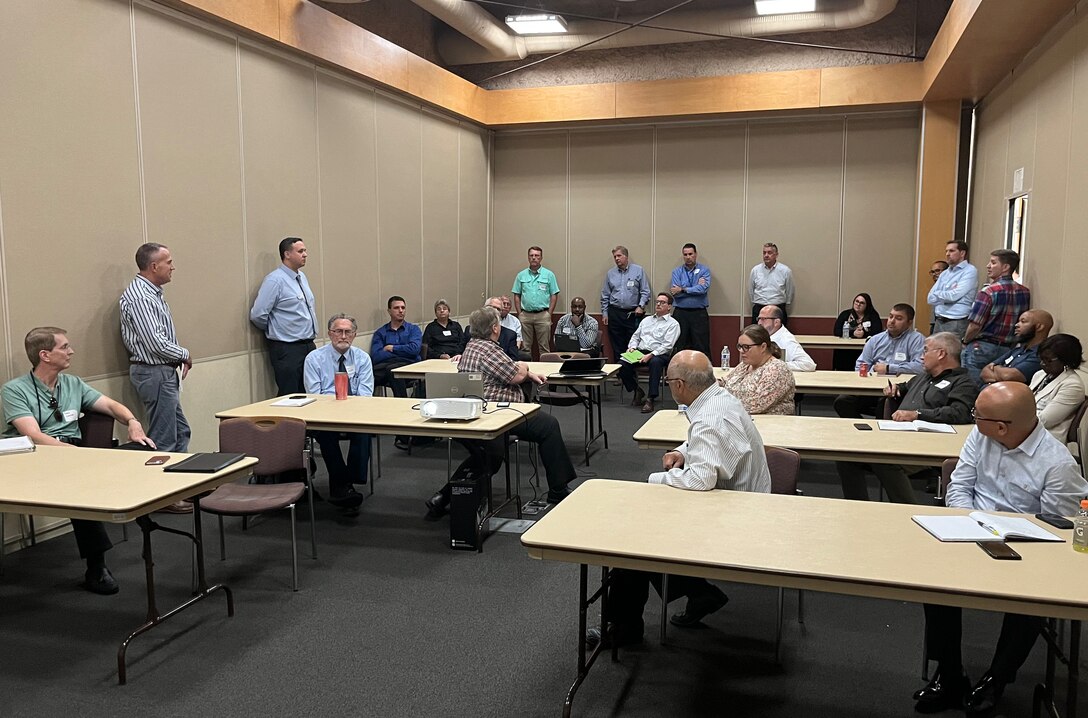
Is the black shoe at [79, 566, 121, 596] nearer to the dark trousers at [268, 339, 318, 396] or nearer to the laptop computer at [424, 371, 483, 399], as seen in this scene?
the laptop computer at [424, 371, 483, 399]

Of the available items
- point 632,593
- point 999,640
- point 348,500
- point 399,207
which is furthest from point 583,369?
point 999,640

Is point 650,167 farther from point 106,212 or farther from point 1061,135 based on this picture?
point 106,212

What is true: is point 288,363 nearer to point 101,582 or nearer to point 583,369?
point 583,369

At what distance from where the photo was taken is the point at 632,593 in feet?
10.2

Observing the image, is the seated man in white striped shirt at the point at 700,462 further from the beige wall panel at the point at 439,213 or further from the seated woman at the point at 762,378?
the beige wall panel at the point at 439,213

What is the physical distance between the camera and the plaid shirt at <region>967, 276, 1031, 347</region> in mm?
5996

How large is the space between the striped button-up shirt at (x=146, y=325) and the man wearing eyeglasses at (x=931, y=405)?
4.23m

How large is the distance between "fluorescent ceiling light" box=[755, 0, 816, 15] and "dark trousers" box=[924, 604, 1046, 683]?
23.5ft

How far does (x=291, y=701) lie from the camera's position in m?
2.77

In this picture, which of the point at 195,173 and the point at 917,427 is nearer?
the point at 917,427

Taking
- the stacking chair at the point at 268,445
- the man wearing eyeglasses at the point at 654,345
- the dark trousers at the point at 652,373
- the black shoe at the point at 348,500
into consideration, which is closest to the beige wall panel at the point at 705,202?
the man wearing eyeglasses at the point at 654,345

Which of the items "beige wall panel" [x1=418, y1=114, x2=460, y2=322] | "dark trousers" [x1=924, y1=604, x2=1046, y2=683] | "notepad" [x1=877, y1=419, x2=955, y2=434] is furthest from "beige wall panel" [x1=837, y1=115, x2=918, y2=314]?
"dark trousers" [x1=924, y1=604, x2=1046, y2=683]

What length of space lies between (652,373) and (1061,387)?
4732 mm

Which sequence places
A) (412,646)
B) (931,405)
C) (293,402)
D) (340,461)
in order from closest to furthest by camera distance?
1. (412,646)
2. (931,405)
3. (293,402)
4. (340,461)
